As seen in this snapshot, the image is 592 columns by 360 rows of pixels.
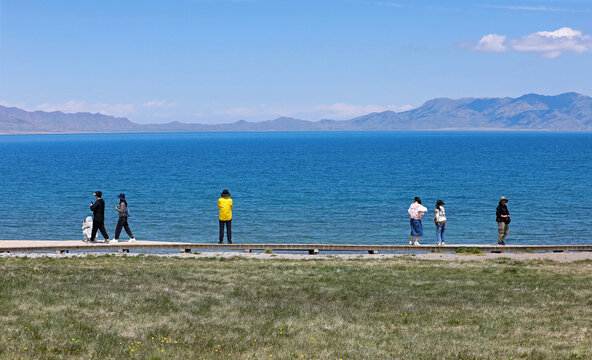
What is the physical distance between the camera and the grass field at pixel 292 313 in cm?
1023

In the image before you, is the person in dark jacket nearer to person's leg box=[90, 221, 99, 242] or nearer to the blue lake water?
person's leg box=[90, 221, 99, 242]

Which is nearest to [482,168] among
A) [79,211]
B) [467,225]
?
[467,225]

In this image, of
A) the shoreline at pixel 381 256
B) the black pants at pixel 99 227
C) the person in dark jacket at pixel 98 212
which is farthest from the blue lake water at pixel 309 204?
the shoreline at pixel 381 256

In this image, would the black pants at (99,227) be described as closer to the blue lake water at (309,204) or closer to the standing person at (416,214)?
the blue lake water at (309,204)

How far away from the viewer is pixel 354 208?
49.9m

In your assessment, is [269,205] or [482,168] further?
[482,168]

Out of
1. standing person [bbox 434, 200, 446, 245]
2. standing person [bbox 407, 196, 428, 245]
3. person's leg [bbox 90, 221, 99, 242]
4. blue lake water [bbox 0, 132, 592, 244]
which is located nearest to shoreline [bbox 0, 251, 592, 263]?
person's leg [bbox 90, 221, 99, 242]

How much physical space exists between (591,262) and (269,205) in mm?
33586

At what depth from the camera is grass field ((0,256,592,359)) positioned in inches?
403

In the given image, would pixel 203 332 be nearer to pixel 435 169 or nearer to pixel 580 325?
pixel 580 325

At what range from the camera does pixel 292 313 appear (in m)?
12.7

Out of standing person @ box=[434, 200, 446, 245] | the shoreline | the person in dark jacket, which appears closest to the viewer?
the shoreline

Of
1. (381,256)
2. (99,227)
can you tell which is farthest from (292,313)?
(99,227)

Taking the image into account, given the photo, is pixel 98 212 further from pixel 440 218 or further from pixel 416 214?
pixel 440 218
